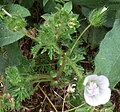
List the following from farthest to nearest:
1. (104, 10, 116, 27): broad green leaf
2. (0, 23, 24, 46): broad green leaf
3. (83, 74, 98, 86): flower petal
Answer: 1. (104, 10, 116, 27): broad green leaf
2. (0, 23, 24, 46): broad green leaf
3. (83, 74, 98, 86): flower petal

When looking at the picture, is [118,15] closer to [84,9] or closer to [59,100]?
[84,9]

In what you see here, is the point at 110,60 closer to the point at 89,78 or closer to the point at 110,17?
the point at 89,78

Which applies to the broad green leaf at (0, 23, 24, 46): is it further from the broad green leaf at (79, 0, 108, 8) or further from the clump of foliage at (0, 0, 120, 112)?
the broad green leaf at (79, 0, 108, 8)

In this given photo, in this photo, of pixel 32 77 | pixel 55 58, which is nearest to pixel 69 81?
pixel 55 58

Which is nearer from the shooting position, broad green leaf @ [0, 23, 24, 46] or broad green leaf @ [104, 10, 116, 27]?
broad green leaf @ [0, 23, 24, 46]

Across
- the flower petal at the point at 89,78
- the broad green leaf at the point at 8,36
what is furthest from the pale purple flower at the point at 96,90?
the broad green leaf at the point at 8,36

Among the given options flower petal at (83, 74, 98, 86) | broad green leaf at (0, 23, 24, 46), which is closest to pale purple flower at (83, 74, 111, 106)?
flower petal at (83, 74, 98, 86)

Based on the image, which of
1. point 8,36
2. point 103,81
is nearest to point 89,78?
point 103,81
